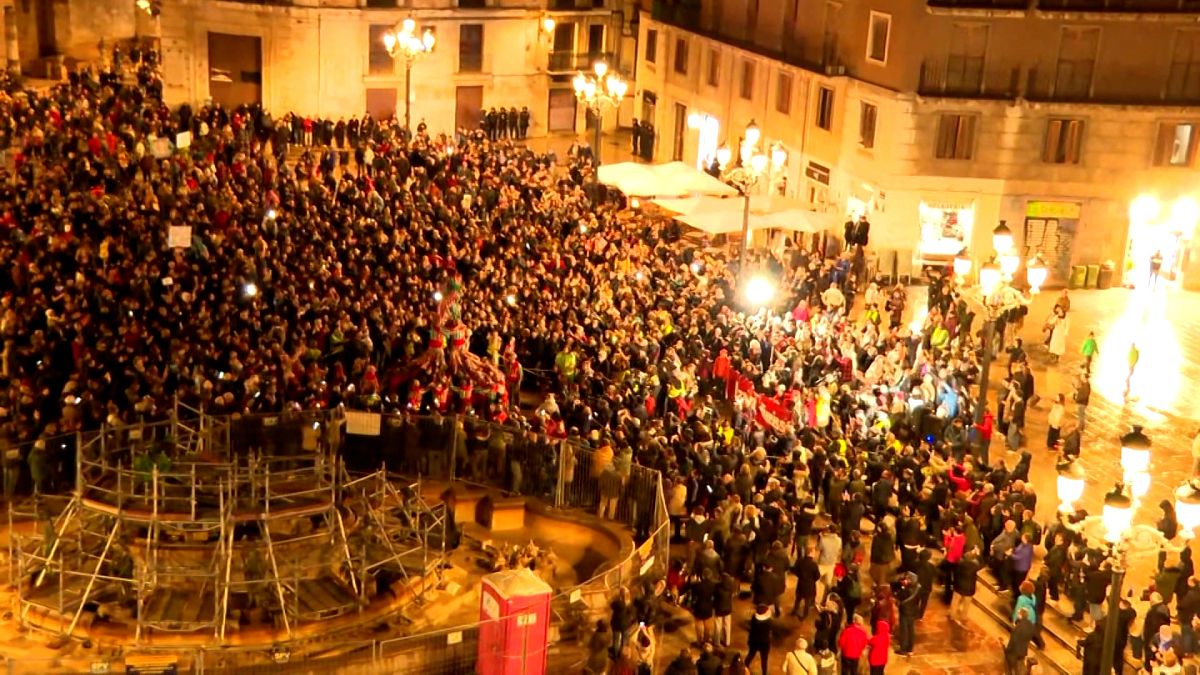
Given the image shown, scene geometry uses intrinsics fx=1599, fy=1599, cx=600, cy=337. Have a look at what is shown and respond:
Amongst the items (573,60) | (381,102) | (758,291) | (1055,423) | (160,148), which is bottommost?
(1055,423)

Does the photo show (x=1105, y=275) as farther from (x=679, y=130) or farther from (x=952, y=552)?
(x=952, y=552)

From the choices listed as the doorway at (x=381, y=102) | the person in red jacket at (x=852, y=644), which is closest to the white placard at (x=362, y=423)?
the person in red jacket at (x=852, y=644)

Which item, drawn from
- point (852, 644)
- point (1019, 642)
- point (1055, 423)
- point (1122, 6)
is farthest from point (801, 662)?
point (1122, 6)

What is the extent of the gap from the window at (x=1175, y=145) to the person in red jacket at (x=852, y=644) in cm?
2623

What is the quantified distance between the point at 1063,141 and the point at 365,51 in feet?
77.5

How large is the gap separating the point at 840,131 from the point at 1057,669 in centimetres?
2483

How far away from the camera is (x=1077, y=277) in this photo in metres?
42.8

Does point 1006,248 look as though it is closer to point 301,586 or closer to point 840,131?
point 301,586

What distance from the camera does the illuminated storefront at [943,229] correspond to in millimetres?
42969

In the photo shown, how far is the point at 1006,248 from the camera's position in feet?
83.1

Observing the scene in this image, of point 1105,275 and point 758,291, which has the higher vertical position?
point 758,291

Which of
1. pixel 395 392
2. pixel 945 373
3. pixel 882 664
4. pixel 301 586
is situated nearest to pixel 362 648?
pixel 301 586

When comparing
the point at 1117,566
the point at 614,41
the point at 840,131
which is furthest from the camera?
the point at 614,41

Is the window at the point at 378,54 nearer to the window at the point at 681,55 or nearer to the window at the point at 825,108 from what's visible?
the window at the point at 681,55
